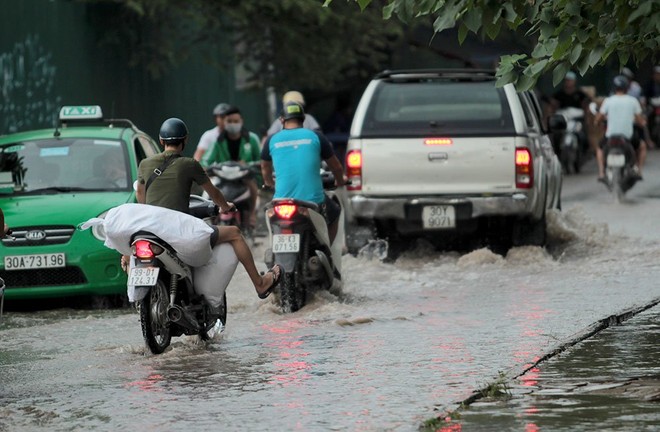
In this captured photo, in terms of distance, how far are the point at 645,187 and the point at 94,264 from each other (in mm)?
14902

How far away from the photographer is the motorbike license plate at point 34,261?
529 inches

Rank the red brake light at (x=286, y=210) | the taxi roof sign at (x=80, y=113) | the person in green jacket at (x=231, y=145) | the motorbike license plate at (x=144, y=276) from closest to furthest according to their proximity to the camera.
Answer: the motorbike license plate at (x=144, y=276), the red brake light at (x=286, y=210), the taxi roof sign at (x=80, y=113), the person in green jacket at (x=231, y=145)

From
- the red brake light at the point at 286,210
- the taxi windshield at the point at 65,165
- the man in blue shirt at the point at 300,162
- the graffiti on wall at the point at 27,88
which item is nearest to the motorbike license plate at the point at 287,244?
the red brake light at the point at 286,210

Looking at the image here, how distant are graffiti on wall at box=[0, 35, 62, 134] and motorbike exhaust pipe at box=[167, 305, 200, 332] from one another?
10503 mm

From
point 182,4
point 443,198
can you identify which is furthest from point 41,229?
point 182,4

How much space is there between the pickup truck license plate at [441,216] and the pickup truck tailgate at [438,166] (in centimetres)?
17

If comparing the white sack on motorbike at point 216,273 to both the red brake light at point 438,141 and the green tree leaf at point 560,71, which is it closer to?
the green tree leaf at point 560,71

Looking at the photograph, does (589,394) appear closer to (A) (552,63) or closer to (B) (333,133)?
(A) (552,63)

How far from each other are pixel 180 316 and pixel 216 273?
573mm

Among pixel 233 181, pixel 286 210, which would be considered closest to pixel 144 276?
pixel 286 210

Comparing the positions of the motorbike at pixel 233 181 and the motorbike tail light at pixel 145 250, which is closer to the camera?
the motorbike tail light at pixel 145 250

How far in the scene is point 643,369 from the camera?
30.7 ft

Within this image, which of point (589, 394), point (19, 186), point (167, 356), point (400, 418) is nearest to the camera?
point (400, 418)

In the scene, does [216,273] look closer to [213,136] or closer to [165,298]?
[165,298]
